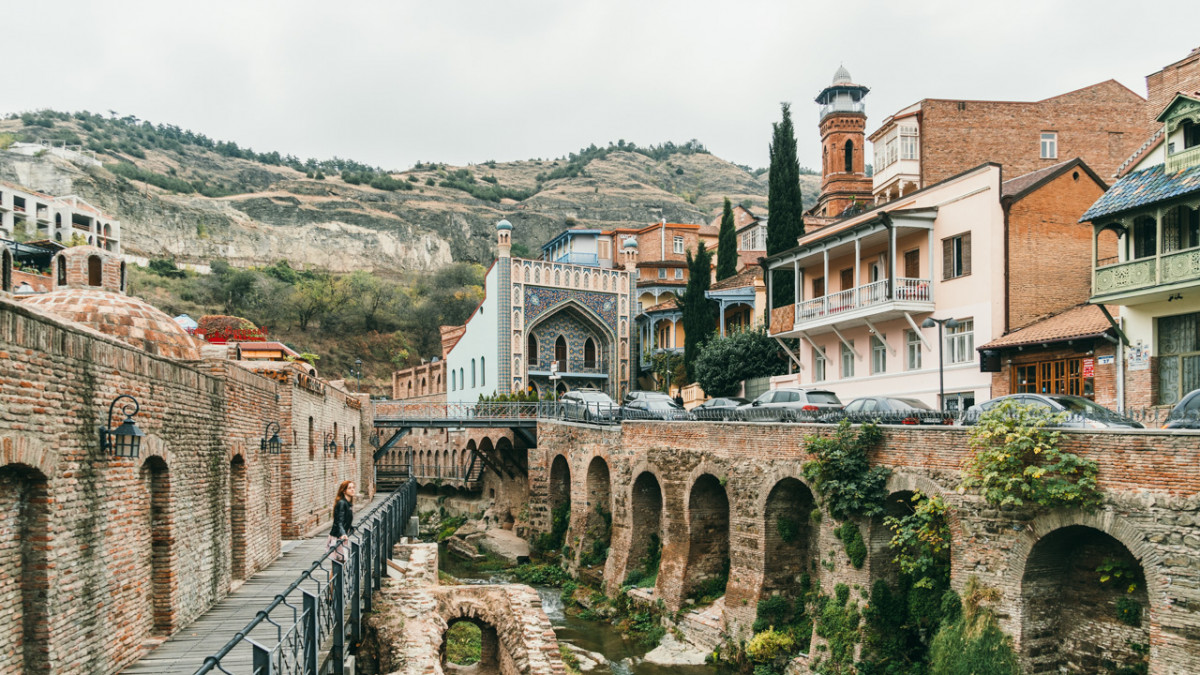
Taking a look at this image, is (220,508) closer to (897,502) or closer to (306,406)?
(306,406)

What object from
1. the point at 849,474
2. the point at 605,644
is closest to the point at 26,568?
the point at 849,474

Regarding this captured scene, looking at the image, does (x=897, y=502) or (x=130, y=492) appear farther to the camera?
(x=897, y=502)

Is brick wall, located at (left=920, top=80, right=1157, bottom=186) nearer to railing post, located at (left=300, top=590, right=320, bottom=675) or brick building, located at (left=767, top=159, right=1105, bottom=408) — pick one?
brick building, located at (left=767, top=159, right=1105, bottom=408)

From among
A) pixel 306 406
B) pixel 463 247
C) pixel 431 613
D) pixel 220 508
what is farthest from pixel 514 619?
pixel 463 247

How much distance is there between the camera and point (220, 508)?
12.9 meters

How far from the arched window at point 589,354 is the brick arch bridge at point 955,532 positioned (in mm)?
20787

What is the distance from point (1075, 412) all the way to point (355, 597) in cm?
1163

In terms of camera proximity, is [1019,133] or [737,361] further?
[737,361]

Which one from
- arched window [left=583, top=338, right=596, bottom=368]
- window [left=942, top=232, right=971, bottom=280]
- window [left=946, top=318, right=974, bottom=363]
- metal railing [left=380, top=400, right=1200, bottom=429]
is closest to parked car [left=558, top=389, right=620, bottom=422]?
metal railing [left=380, top=400, right=1200, bottom=429]

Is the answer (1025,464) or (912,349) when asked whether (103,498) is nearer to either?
(1025,464)

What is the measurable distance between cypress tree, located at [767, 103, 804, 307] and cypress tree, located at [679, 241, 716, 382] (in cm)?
587

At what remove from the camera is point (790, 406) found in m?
22.8

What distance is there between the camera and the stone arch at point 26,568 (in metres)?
7.33

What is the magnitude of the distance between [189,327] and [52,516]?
17.7 metres
